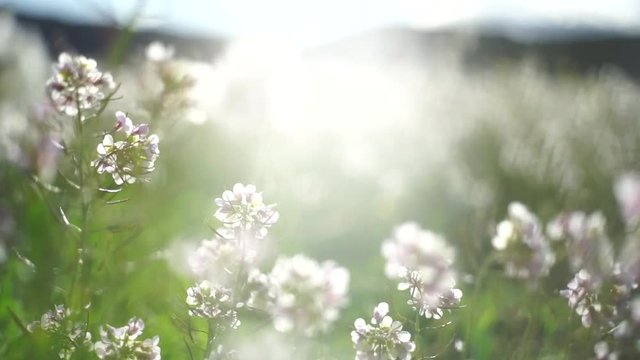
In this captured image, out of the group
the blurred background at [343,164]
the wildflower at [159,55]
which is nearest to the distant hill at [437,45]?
the blurred background at [343,164]

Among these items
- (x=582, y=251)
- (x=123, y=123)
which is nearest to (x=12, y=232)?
(x=123, y=123)

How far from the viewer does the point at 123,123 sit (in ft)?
4.58

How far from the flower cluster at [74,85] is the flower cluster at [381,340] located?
0.58m

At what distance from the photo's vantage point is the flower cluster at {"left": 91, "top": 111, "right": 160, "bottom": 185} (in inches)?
55.0

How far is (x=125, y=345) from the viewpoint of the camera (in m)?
1.36

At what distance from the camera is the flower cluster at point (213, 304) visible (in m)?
1.42

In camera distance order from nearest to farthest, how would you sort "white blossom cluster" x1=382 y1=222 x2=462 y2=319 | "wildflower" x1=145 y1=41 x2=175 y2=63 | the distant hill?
1. "white blossom cluster" x1=382 y1=222 x2=462 y2=319
2. "wildflower" x1=145 y1=41 x2=175 y2=63
3. the distant hill

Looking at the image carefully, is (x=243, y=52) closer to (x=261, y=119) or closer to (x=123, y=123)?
(x=261, y=119)

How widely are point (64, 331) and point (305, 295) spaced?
48 centimetres

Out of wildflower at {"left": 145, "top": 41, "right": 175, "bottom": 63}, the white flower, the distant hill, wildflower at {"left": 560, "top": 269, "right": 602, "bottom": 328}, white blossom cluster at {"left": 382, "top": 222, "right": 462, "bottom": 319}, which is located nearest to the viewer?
white blossom cluster at {"left": 382, "top": 222, "right": 462, "bottom": 319}

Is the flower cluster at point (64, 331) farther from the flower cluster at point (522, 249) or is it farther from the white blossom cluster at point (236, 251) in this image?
the flower cluster at point (522, 249)

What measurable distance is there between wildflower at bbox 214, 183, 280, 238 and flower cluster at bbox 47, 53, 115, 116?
0.94ft

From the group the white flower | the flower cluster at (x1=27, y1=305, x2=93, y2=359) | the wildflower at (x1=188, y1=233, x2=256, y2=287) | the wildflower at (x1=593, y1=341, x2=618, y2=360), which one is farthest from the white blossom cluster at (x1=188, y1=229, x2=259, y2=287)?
the wildflower at (x1=593, y1=341, x2=618, y2=360)

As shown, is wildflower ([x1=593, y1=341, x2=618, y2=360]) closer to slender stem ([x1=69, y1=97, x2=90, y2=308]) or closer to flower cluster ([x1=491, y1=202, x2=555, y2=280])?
flower cluster ([x1=491, y1=202, x2=555, y2=280])
